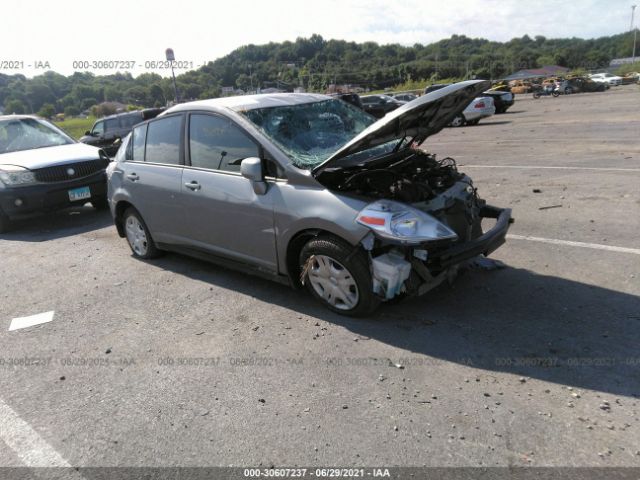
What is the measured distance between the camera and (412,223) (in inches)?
133

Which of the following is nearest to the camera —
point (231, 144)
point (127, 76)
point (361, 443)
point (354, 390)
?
point (361, 443)

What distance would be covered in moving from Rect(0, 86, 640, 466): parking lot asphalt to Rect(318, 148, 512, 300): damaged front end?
18.4 inches

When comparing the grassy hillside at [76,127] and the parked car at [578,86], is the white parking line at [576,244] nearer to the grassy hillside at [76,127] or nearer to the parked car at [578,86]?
Answer: the grassy hillside at [76,127]

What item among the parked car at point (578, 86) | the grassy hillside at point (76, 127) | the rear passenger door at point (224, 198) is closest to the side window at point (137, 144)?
the rear passenger door at point (224, 198)

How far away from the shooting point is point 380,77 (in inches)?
3851

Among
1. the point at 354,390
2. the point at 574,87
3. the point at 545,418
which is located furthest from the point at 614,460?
the point at 574,87

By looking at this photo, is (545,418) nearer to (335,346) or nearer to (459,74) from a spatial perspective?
(335,346)

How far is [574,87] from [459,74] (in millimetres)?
55928

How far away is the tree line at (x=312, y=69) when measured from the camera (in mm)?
51125

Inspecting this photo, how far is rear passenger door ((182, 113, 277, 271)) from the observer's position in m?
4.07

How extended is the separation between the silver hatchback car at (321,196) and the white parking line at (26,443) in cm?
204

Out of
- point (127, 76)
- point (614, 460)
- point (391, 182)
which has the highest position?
point (127, 76)

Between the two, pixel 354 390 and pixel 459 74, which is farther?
pixel 459 74

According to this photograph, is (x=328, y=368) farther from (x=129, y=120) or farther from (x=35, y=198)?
(x=129, y=120)
